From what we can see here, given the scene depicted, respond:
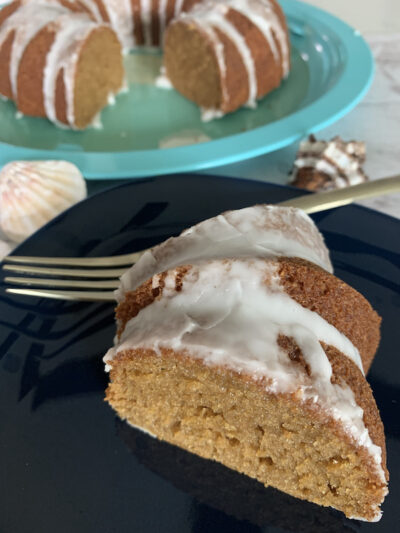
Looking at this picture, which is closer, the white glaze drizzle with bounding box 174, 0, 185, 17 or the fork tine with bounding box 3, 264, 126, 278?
the fork tine with bounding box 3, 264, 126, 278

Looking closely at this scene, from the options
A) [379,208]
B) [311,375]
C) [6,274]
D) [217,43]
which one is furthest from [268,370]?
[217,43]

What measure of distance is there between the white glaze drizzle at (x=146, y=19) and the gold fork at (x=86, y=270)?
1.72 meters

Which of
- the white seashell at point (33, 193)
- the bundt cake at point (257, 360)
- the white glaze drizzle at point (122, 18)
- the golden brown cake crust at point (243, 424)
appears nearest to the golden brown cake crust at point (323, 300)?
Result: the bundt cake at point (257, 360)

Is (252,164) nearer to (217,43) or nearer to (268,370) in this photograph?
(217,43)

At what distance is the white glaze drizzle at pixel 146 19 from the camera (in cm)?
273

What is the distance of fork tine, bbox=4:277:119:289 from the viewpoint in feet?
4.57

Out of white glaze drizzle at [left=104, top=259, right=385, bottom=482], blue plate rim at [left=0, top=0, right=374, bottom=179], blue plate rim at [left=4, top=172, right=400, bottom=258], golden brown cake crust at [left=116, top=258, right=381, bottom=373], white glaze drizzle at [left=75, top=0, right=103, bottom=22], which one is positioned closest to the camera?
white glaze drizzle at [left=104, top=259, right=385, bottom=482]

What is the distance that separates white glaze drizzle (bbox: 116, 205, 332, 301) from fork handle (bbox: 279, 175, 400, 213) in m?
0.25

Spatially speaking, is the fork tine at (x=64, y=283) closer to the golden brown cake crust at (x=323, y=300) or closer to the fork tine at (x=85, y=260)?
the fork tine at (x=85, y=260)

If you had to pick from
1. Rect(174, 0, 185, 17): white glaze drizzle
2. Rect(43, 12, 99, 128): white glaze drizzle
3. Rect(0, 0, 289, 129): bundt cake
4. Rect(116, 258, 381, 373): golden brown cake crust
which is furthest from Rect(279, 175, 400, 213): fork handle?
Rect(174, 0, 185, 17): white glaze drizzle

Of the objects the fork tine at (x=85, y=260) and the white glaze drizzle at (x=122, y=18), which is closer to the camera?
the fork tine at (x=85, y=260)

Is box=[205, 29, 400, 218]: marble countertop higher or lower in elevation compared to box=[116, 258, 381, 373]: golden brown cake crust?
lower

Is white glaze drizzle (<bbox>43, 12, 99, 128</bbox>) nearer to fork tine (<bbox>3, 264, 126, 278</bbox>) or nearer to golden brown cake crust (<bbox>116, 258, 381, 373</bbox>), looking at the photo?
fork tine (<bbox>3, 264, 126, 278</bbox>)

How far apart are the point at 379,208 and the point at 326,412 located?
1.09 m
